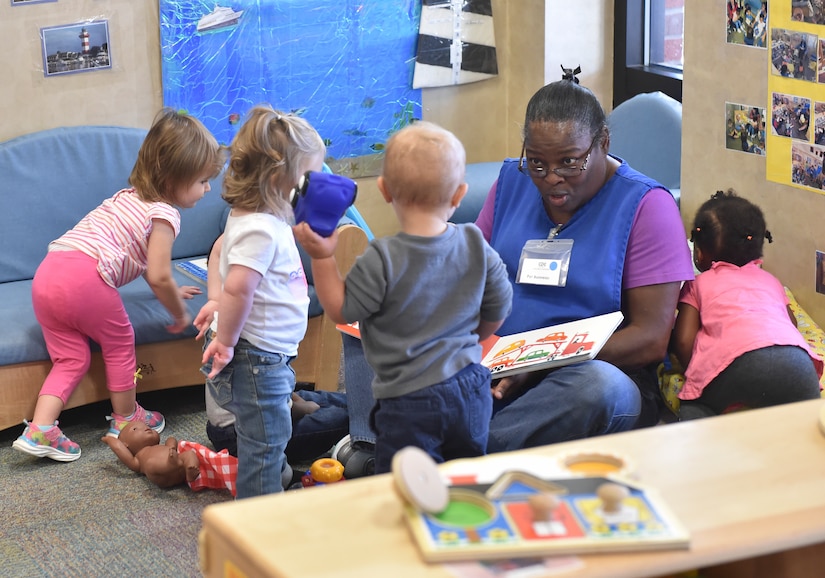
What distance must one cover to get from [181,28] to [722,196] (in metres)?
2.26

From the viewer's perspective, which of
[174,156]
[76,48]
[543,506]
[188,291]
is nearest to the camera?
[543,506]

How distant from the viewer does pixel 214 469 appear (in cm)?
289

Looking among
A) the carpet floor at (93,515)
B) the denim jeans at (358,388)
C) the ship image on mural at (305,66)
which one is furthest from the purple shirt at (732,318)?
the ship image on mural at (305,66)

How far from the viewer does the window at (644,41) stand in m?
4.53

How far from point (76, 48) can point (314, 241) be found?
243cm

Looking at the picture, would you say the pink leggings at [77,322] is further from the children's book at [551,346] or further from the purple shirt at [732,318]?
the purple shirt at [732,318]

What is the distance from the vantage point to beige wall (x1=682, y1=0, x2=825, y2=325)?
2.80m

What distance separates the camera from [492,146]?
4.95m

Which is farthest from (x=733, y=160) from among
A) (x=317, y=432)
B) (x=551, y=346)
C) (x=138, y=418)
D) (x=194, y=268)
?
(x=138, y=418)

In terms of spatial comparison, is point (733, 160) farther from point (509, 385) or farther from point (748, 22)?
point (509, 385)

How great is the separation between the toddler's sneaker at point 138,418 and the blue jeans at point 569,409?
1.28 metres

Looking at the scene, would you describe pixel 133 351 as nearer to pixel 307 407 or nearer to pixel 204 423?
pixel 204 423

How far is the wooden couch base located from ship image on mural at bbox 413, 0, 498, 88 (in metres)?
1.51

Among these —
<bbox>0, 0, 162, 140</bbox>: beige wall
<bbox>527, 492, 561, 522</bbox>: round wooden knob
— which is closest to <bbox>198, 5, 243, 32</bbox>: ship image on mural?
<bbox>0, 0, 162, 140</bbox>: beige wall
